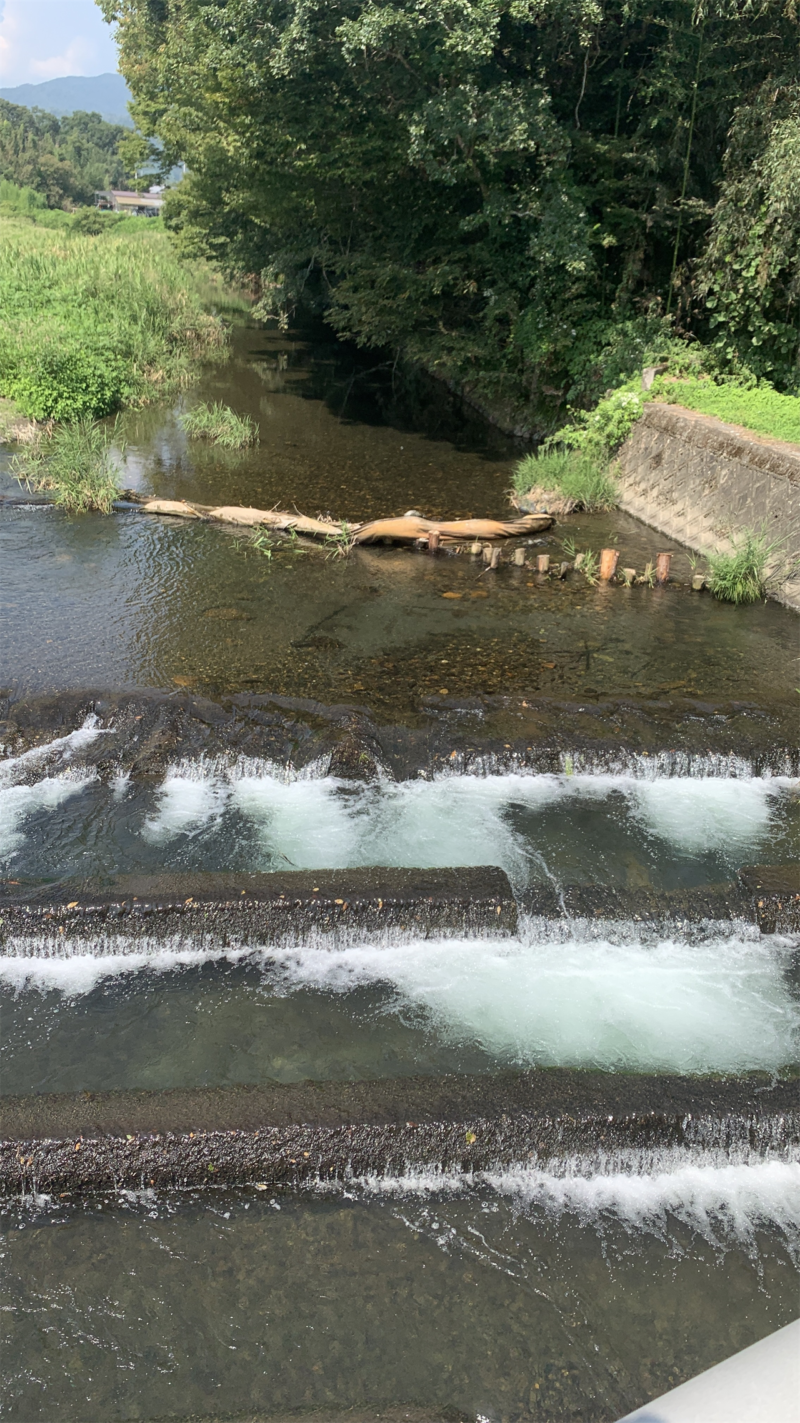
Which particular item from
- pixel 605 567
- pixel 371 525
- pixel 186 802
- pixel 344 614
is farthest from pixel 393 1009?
pixel 371 525

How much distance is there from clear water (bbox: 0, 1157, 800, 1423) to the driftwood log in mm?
8314

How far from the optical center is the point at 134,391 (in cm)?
1703

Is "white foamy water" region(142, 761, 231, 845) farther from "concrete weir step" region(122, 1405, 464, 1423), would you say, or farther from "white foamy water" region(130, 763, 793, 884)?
"concrete weir step" region(122, 1405, 464, 1423)

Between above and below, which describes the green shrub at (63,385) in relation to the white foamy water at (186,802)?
above

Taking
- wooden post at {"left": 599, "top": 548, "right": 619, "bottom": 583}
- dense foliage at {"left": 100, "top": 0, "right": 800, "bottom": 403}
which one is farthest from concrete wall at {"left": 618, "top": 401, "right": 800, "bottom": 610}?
dense foliage at {"left": 100, "top": 0, "right": 800, "bottom": 403}

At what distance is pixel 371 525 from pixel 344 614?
2314mm

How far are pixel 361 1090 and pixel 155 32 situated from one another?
44079 millimetres

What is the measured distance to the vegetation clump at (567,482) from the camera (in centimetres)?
1310

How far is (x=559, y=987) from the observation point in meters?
5.46

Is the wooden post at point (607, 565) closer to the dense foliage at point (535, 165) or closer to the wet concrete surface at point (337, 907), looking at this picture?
the dense foliage at point (535, 165)

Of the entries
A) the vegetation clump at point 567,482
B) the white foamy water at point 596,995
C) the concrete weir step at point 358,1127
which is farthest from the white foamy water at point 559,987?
the vegetation clump at point 567,482

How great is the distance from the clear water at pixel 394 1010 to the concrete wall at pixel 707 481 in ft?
19.8

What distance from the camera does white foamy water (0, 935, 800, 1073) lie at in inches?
199

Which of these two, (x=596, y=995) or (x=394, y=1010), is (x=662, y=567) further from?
(x=394, y=1010)
